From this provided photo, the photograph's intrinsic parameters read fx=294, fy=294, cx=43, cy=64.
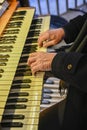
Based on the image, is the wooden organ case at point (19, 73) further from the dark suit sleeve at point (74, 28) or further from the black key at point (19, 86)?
the dark suit sleeve at point (74, 28)

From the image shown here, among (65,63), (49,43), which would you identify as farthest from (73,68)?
(49,43)

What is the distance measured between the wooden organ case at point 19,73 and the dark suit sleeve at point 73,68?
0.16 m

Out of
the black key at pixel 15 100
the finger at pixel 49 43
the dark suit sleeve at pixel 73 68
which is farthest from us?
the finger at pixel 49 43

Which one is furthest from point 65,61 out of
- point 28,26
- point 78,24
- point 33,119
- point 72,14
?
point 72,14

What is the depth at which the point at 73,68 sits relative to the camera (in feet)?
3.18

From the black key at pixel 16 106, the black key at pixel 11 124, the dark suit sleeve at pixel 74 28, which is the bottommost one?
the black key at pixel 11 124

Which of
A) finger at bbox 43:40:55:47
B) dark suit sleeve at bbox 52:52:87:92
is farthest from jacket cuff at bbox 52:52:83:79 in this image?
finger at bbox 43:40:55:47

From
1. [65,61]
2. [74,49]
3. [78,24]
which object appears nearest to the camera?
[65,61]

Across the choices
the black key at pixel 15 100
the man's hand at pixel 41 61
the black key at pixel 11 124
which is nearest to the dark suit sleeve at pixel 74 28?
the man's hand at pixel 41 61

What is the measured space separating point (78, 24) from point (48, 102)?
1.91 feet

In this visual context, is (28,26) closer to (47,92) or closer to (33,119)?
(47,92)

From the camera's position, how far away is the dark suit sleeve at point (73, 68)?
3.17 ft

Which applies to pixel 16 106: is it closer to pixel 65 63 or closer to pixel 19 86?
pixel 19 86

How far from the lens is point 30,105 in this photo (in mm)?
1060
